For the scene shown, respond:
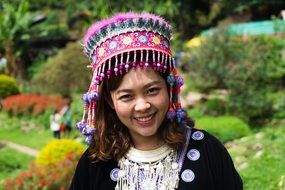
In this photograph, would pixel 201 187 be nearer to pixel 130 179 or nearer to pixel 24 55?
pixel 130 179

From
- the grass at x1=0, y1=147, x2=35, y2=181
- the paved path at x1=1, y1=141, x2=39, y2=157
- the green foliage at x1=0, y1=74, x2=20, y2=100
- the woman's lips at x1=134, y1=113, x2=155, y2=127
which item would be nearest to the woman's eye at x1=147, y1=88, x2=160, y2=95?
the woman's lips at x1=134, y1=113, x2=155, y2=127

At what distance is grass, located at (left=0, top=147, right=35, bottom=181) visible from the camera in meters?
8.95

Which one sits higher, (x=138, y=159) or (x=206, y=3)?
(x=206, y=3)

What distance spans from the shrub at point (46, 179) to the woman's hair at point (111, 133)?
3.89 metres

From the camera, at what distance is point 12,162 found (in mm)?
9672

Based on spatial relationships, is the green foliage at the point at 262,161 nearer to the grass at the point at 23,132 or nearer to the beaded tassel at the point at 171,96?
the beaded tassel at the point at 171,96

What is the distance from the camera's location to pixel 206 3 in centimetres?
2369

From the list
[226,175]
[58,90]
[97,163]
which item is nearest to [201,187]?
[226,175]

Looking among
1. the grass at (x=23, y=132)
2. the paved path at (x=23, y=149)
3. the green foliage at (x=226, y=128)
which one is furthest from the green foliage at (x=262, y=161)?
the grass at (x=23, y=132)

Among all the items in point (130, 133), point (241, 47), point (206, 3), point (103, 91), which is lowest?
point (130, 133)

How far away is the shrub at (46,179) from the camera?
20.0 ft

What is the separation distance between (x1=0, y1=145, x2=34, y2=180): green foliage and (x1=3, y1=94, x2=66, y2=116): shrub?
300 cm

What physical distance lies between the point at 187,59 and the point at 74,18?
669 inches

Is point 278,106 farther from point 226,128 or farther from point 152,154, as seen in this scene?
point 152,154
